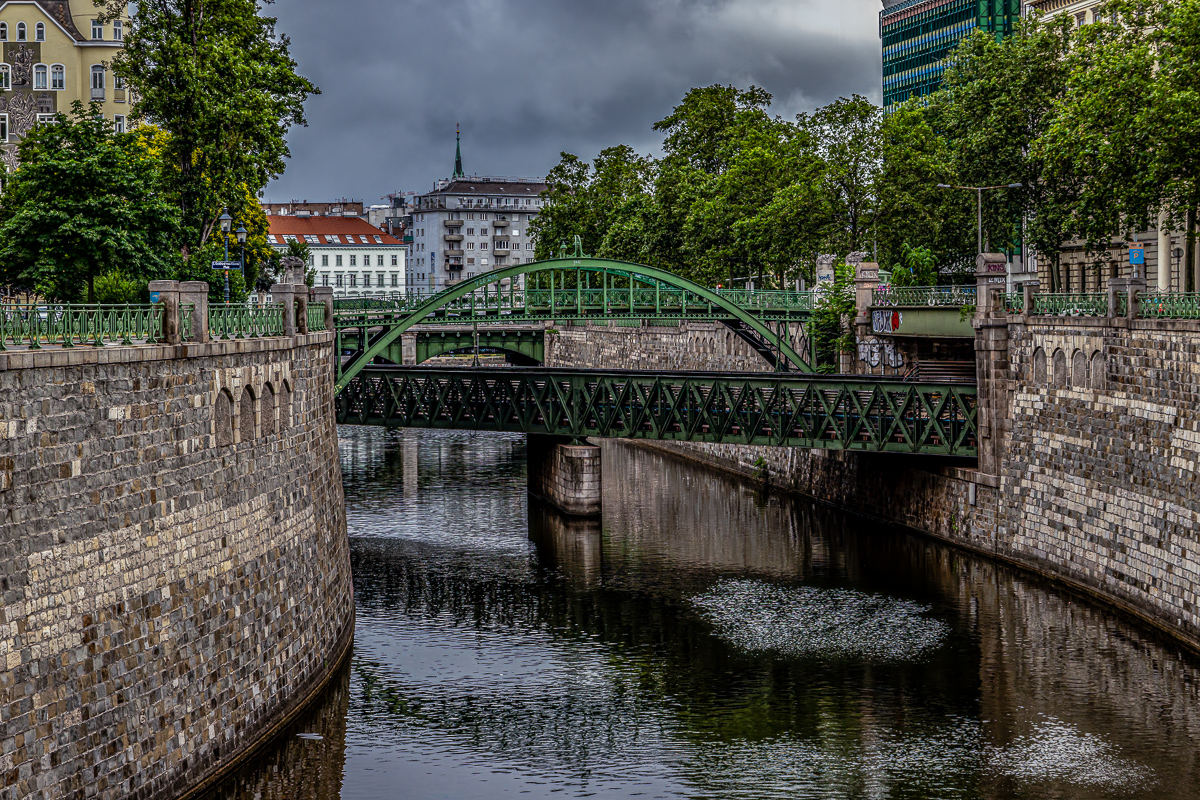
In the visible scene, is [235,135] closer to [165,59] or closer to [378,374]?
[165,59]

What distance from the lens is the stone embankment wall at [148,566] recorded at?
2328cm

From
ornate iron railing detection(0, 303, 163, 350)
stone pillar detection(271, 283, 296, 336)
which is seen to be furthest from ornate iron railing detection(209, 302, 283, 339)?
ornate iron railing detection(0, 303, 163, 350)

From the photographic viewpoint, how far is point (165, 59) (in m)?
58.8

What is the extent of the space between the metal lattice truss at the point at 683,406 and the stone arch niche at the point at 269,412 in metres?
28.2

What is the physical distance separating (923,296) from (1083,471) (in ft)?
76.5

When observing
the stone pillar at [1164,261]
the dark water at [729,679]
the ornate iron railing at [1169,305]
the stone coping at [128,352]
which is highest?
the stone pillar at [1164,261]

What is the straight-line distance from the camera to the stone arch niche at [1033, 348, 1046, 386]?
53.4 metres

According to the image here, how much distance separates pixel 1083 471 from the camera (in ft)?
162

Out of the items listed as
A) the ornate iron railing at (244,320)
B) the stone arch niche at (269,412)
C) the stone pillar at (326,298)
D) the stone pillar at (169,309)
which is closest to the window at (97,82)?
the stone pillar at (326,298)

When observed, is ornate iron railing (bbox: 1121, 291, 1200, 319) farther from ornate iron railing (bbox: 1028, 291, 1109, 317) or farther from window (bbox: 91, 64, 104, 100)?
window (bbox: 91, 64, 104, 100)

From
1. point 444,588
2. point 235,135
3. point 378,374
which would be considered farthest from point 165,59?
point 444,588

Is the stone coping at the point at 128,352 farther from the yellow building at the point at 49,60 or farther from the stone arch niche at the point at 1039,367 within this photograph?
the yellow building at the point at 49,60

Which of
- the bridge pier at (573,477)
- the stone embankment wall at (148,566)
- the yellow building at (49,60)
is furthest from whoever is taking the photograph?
the yellow building at (49,60)

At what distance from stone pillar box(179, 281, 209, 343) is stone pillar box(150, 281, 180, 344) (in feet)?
2.21
